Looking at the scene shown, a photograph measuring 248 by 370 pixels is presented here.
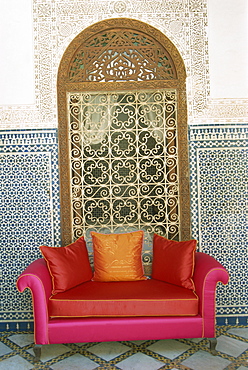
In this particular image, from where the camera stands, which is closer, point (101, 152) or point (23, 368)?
point (23, 368)

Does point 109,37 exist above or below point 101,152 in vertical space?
above

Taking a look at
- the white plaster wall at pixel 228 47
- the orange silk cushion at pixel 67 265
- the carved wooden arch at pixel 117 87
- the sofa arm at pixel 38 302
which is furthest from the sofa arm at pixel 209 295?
the white plaster wall at pixel 228 47

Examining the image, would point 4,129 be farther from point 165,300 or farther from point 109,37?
point 165,300

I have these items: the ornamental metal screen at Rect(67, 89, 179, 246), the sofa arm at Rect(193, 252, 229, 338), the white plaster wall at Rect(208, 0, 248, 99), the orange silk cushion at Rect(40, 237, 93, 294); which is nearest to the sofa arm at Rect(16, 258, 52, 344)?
the orange silk cushion at Rect(40, 237, 93, 294)

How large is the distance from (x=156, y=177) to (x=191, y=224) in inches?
25.3

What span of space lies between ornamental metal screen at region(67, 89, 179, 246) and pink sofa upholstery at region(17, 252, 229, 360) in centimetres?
97

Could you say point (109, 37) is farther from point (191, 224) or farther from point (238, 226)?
point (238, 226)

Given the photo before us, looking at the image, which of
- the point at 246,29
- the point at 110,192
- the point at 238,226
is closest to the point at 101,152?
the point at 110,192

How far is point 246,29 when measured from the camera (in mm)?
4035

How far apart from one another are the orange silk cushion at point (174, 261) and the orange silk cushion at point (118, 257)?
17 cm

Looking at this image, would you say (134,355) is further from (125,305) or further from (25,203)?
(25,203)

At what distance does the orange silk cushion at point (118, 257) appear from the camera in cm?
368

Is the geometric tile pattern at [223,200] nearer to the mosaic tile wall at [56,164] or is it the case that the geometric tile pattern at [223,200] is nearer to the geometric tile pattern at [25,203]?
the mosaic tile wall at [56,164]

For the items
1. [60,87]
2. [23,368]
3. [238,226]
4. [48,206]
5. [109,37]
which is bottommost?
[23,368]
